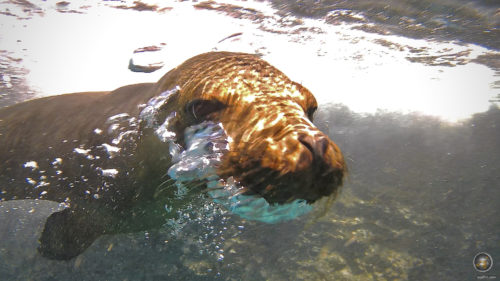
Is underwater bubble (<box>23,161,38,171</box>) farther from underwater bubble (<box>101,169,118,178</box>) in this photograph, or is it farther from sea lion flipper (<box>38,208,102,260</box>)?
underwater bubble (<box>101,169,118,178</box>)

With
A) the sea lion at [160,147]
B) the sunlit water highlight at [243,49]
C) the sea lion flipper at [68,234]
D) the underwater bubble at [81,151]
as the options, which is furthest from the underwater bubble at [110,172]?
the sunlit water highlight at [243,49]

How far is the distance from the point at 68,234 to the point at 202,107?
2636 millimetres

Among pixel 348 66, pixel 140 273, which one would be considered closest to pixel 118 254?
pixel 140 273

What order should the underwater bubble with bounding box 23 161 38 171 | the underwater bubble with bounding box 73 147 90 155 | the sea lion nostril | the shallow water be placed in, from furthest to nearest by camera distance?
1. the shallow water
2. the underwater bubble with bounding box 23 161 38 171
3. the underwater bubble with bounding box 73 147 90 155
4. the sea lion nostril

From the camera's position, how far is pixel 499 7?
10211 millimetres

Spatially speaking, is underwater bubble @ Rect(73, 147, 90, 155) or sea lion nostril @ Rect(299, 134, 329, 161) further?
underwater bubble @ Rect(73, 147, 90, 155)

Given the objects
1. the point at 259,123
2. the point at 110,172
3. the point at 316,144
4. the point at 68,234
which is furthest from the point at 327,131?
the point at 316,144

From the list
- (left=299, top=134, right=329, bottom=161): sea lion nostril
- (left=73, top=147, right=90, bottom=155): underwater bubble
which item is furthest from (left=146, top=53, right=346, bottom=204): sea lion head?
(left=73, top=147, right=90, bottom=155): underwater bubble

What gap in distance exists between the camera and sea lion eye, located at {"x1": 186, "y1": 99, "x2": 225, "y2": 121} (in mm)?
2334

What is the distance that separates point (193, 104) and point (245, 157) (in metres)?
0.99

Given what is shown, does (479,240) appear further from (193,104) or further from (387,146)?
(193,104)

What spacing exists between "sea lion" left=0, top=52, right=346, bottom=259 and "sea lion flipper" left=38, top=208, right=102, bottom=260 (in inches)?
0.5

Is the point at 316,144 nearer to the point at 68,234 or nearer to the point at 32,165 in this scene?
the point at 68,234

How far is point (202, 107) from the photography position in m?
2.39
